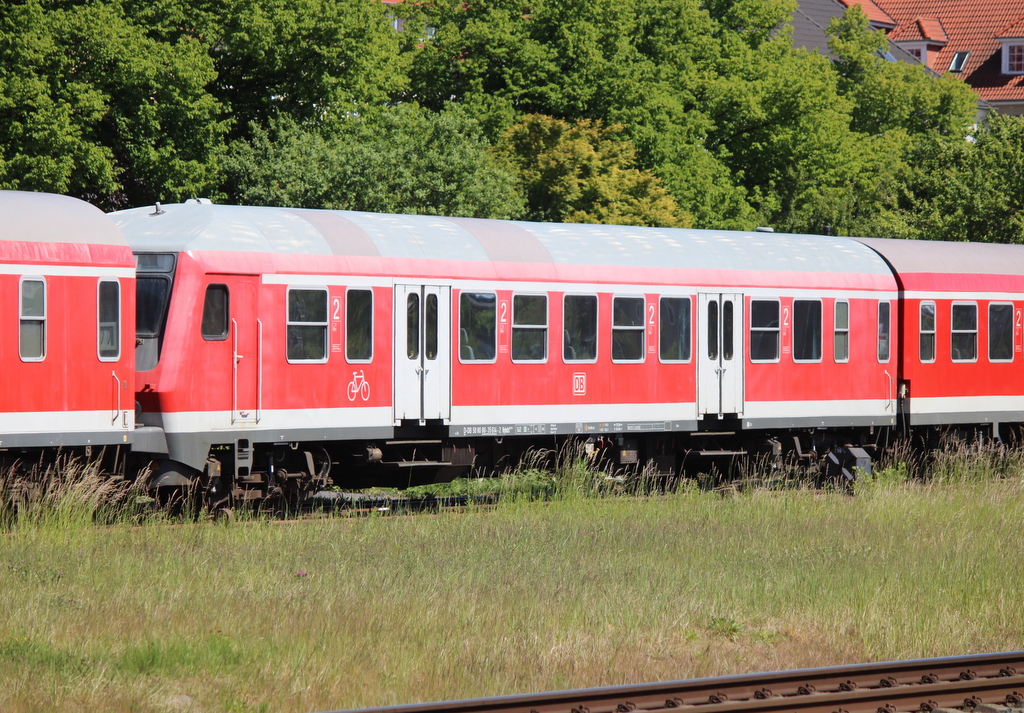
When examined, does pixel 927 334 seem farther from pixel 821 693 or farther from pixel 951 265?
pixel 821 693

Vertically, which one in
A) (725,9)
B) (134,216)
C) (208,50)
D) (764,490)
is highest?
(725,9)

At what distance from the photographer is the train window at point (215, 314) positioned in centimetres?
1410

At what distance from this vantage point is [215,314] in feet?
46.5

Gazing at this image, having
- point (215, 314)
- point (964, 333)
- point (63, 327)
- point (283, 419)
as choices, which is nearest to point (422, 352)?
point (283, 419)

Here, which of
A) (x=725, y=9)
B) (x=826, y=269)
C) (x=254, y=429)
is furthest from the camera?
(x=725, y=9)

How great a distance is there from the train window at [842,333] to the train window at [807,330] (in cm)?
30

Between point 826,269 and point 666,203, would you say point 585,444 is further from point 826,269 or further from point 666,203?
point 666,203

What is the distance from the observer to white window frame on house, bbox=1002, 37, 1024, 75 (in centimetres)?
7256

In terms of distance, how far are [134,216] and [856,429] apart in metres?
11.1

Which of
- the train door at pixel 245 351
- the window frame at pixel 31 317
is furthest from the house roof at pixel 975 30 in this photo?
the window frame at pixel 31 317

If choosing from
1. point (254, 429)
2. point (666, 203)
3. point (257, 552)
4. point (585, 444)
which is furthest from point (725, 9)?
point (257, 552)

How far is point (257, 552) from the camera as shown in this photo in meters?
11.4

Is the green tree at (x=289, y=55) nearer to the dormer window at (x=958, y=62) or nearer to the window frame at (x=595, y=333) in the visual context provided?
the window frame at (x=595, y=333)

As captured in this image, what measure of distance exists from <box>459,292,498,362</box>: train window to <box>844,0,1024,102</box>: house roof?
62.7 meters
